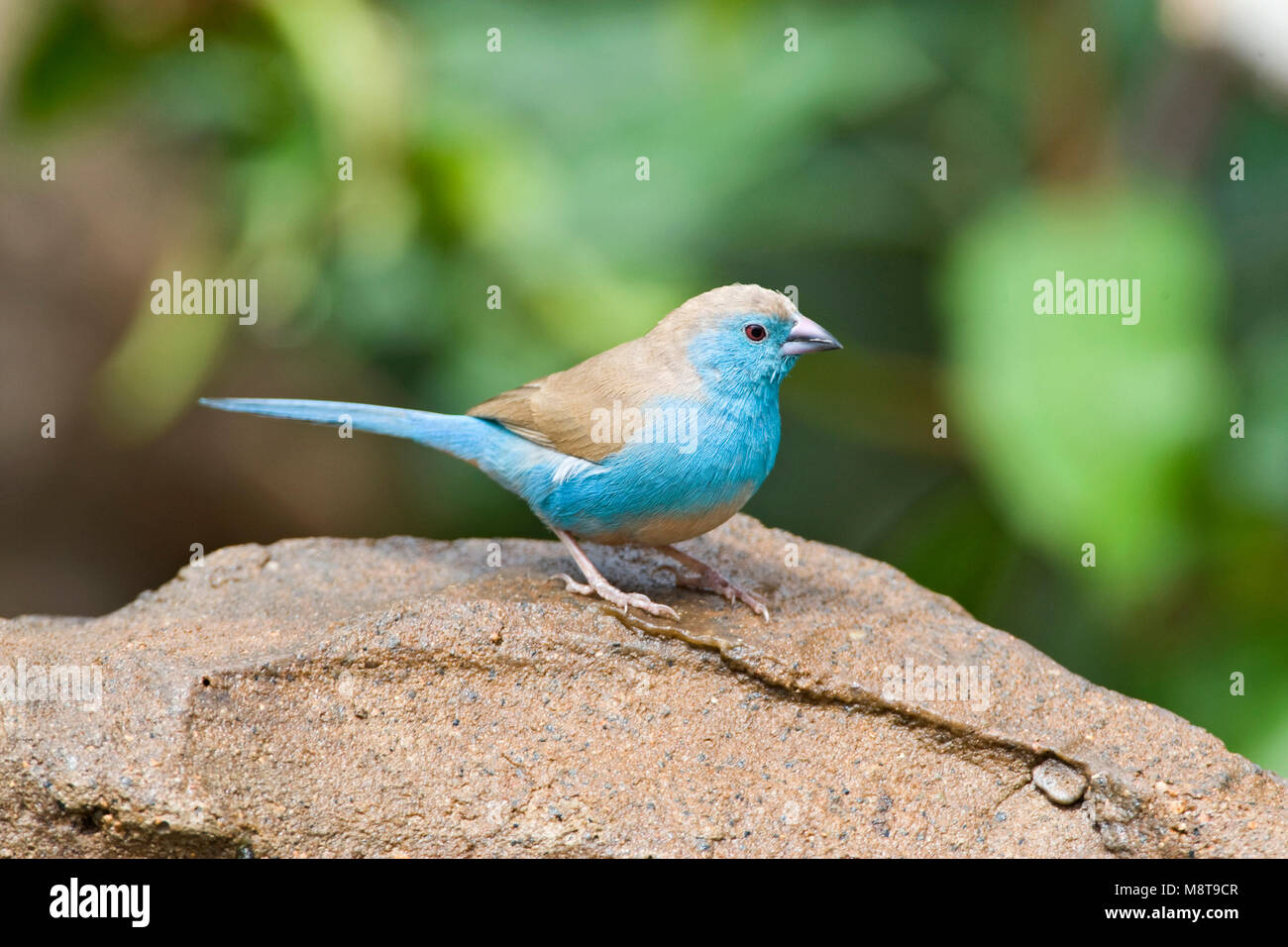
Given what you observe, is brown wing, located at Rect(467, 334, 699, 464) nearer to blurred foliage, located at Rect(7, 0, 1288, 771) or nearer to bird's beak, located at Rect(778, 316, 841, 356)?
bird's beak, located at Rect(778, 316, 841, 356)

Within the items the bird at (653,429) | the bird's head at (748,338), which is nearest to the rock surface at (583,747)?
the bird at (653,429)

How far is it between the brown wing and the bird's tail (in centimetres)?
9

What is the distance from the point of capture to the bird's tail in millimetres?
5094

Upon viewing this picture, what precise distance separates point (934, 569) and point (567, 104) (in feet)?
9.43

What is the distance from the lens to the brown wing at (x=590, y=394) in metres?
4.83

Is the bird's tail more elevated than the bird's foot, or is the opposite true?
the bird's tail

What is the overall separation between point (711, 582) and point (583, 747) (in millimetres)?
1057

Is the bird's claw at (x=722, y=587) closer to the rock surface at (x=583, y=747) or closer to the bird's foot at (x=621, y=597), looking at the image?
the rock surface at (x=583, y=747)

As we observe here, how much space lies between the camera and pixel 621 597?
185 inches
